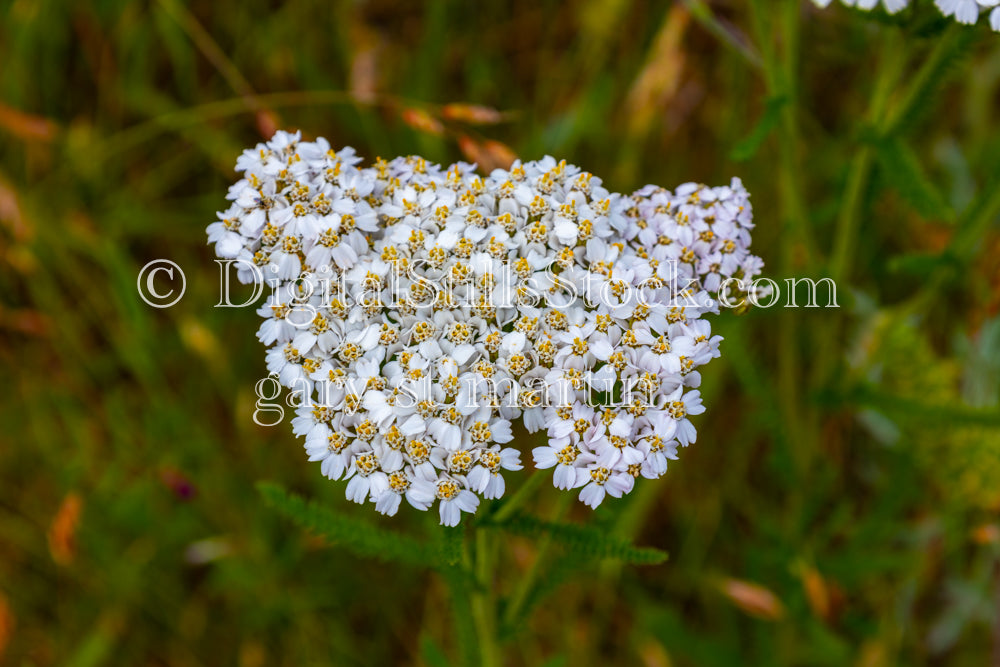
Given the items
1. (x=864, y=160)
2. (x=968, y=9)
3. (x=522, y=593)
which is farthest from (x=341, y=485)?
(x=968, y=9)

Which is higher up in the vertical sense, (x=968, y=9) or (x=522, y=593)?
(x=968, y=9)

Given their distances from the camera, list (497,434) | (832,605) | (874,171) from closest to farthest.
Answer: (497,434), (874,171), (832,605)

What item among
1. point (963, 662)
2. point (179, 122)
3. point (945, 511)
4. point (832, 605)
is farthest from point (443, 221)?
point (963, 662)

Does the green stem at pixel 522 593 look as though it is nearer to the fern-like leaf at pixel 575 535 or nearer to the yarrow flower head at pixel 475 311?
the fern-like leaf at pixel 575 535

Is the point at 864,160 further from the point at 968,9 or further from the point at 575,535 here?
the point at 575,535

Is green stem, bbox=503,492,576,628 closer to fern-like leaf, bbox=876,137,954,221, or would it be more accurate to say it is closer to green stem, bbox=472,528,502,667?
green stem, bbox=472,528,502,667

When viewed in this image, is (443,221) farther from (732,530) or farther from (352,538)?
(732,530)
